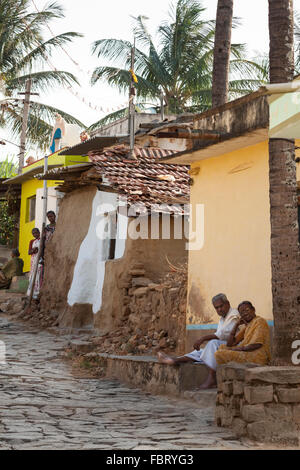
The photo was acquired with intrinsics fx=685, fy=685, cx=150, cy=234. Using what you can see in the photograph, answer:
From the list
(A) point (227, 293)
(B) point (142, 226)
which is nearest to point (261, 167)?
(A) point (227, 293)

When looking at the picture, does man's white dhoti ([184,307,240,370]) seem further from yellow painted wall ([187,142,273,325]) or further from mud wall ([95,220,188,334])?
mud wall ([95,220,188,334])

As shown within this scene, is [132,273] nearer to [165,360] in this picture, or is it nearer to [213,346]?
[165,360]

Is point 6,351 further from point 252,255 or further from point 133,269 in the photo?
point 252,255

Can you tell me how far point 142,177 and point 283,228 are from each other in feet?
23.5

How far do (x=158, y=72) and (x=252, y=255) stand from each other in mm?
19734

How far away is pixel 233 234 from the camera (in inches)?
405

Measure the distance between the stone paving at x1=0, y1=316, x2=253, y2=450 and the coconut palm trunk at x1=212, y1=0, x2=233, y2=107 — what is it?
613 cm

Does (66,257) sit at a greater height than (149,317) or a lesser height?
greater

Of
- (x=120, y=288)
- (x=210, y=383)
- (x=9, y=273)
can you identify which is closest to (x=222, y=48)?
(x=120, y=288)

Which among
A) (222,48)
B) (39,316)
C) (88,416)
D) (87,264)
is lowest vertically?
(88,416)

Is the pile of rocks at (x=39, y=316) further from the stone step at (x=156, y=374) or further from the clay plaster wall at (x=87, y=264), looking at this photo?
the stone step at (x=156, y=374)

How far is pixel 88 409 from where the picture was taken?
25.6 ft

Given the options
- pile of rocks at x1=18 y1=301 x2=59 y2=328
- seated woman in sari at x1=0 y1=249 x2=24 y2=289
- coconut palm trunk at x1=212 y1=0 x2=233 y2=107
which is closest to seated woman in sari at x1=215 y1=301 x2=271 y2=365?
coconut palm trunk at x1=212 y1=0 x2=233 y2=107

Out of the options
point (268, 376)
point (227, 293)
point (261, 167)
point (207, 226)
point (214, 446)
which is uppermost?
point (261, 167)
